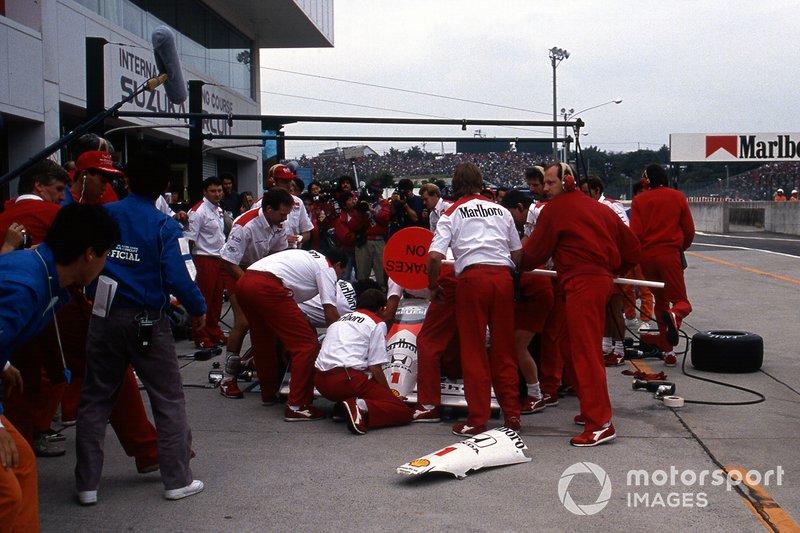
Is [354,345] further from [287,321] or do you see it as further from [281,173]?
[281,173]

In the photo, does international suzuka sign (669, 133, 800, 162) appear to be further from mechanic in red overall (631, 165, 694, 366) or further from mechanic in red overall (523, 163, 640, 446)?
mechanic in red overall (523, 163, 640, 446)

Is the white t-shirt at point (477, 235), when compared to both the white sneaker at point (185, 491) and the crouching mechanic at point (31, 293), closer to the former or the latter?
the white sneaker at point (185, 491)

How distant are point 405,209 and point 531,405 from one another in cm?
688

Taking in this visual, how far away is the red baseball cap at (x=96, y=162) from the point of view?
5.89 metres

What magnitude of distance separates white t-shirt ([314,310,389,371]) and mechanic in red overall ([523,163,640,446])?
131cm

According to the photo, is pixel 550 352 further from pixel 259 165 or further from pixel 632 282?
pixel 259 165

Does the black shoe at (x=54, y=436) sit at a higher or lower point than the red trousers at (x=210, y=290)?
lower

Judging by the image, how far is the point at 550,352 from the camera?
302 inches

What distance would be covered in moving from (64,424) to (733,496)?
4857 mm

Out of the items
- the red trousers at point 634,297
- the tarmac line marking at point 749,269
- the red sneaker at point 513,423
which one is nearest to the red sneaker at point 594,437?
the red sneaker at point 513,423

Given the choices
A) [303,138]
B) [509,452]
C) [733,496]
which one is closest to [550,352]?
[509,452]

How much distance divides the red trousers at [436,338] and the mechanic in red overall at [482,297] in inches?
9.0

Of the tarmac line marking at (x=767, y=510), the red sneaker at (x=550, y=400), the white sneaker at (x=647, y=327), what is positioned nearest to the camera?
the tarmac line marking at (x=767, y=510)

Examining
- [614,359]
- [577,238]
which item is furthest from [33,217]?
[614,359]
